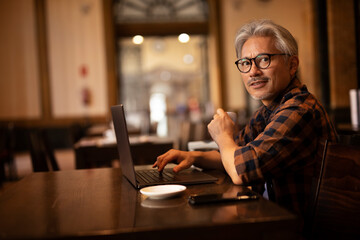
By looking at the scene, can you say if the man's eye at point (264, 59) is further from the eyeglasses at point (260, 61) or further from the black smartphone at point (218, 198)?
the black smartphone at point (218, 198)

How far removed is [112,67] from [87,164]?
658 cm

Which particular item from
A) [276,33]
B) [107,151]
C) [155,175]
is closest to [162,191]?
[155,175]

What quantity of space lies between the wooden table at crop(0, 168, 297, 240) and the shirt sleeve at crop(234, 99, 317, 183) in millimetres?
96

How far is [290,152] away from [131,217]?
0.61m

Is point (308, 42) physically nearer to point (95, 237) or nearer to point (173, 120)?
point (95, 237)

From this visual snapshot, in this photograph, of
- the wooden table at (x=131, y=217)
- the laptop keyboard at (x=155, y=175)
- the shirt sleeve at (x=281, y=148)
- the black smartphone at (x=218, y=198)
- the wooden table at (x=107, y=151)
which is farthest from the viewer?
the wooden table at (x=107, y=151)

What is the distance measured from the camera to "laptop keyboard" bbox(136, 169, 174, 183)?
1485 millimetres

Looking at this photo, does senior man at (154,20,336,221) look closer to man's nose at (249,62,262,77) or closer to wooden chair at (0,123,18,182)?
man's nose at (249,62,262,77)

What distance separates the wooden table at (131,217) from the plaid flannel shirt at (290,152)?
0.12 meters

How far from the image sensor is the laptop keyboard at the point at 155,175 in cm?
148

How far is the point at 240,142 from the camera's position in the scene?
1.83m

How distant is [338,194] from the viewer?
122 centimetres

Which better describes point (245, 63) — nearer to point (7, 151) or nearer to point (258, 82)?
point (258, 82)

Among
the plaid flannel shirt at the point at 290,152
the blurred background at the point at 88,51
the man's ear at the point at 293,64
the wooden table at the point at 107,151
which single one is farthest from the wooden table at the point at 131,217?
the blurred background at the point at 88,51
